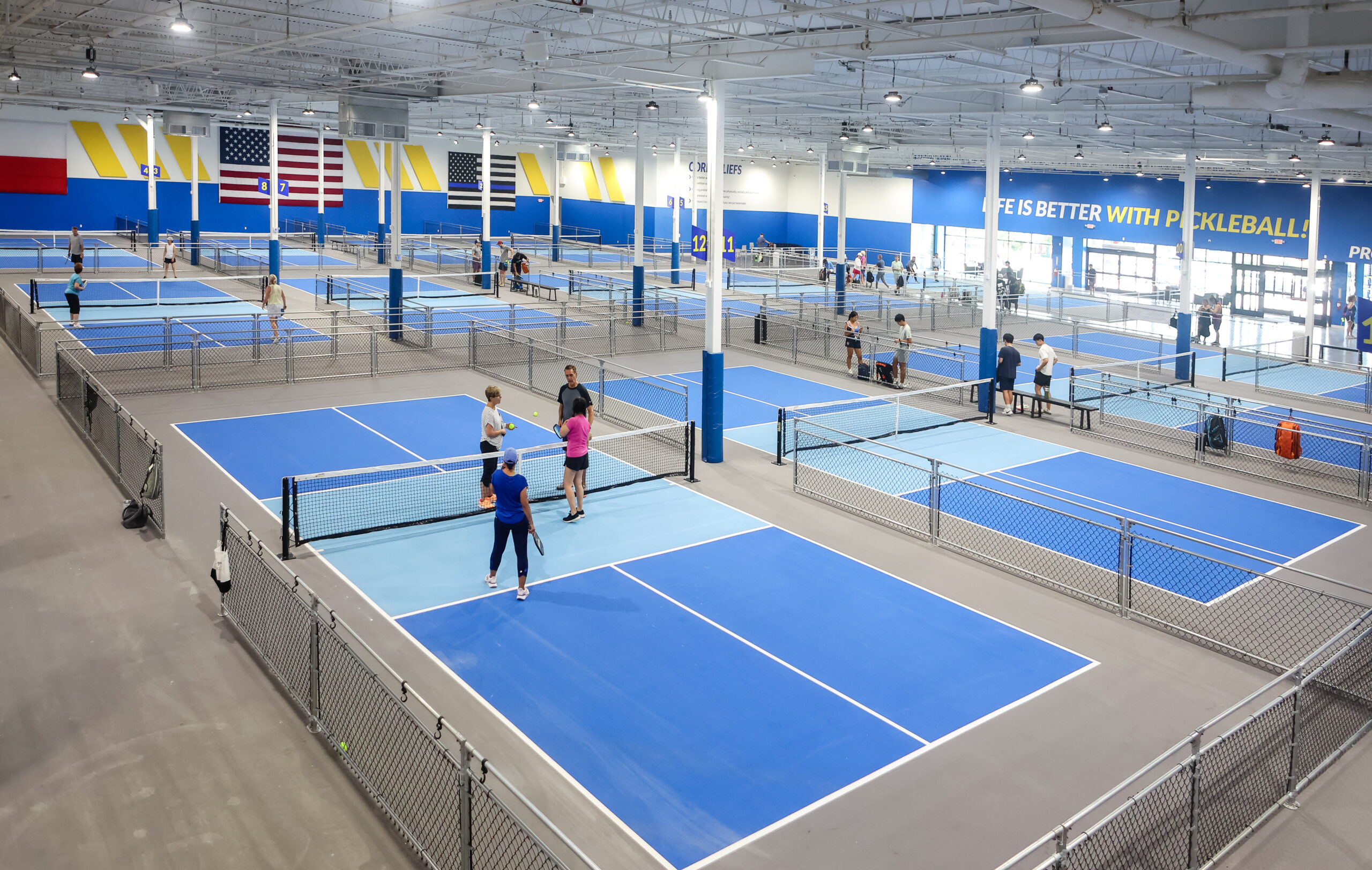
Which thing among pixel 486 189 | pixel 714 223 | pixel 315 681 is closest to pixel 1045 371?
pixel 714 223

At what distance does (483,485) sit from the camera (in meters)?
16.2

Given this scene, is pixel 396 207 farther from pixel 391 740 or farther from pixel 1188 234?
pixel 391 740

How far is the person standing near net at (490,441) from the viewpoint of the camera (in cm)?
1519

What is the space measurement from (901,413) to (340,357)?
551 inches

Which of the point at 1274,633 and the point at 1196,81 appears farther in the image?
the point at 1196,81

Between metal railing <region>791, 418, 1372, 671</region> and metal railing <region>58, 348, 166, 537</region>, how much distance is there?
9310mm

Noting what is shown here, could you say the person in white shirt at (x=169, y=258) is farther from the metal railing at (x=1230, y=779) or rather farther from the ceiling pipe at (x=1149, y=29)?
Answer: the metal railing at (x=1230, y=779)

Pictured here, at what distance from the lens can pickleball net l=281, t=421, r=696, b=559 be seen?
14.6m

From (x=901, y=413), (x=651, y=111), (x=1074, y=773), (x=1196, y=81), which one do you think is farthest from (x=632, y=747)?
(x=651, y=111)

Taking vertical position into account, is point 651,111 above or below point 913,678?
above

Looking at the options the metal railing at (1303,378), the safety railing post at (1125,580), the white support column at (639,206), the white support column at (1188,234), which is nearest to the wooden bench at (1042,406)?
the metal railing at (1303,378)

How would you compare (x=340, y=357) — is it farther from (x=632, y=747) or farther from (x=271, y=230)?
(x=632, y=747)

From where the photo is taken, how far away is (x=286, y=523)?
535 inches

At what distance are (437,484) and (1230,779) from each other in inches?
479
